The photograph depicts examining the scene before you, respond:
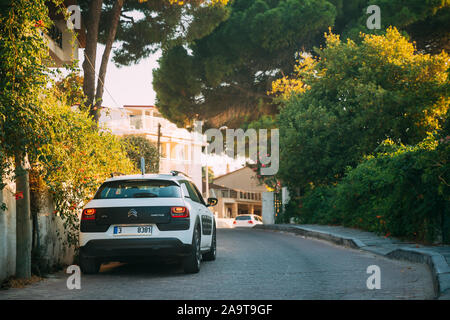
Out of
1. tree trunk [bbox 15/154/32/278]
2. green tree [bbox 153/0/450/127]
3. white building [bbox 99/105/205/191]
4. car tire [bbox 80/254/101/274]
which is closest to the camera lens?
tree trunk [bbox 15/154/32/278]

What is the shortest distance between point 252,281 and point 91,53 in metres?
13.2

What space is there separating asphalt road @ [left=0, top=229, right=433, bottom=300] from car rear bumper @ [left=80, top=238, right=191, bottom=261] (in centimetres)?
37

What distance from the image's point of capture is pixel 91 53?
18.9 m

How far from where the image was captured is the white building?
168ft

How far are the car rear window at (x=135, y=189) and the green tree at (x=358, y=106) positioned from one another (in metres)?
11.8

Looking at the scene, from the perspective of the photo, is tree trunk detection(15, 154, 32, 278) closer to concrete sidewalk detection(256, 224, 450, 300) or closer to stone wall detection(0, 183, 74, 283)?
stone wall detection(0, 183, 74, 283)

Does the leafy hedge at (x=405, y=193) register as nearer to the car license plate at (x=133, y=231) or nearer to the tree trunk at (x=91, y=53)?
the car license plate at (x=133, y=231)

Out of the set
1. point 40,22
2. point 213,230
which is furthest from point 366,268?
point 40,22

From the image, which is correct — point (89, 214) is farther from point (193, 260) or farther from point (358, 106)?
→ point (358, 106)

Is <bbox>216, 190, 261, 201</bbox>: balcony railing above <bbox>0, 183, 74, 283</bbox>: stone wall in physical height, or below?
above

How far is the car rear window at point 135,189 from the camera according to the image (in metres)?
9.03

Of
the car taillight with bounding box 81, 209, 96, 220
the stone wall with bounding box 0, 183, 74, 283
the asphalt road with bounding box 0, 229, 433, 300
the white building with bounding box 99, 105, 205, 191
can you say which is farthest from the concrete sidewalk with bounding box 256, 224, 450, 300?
the white building with bounding box 99, 105, 205, 191

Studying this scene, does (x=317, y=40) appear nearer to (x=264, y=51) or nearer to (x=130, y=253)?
(x=264, y=51)

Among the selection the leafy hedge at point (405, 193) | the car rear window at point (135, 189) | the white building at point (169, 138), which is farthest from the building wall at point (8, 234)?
the white building at point (169, 138)
